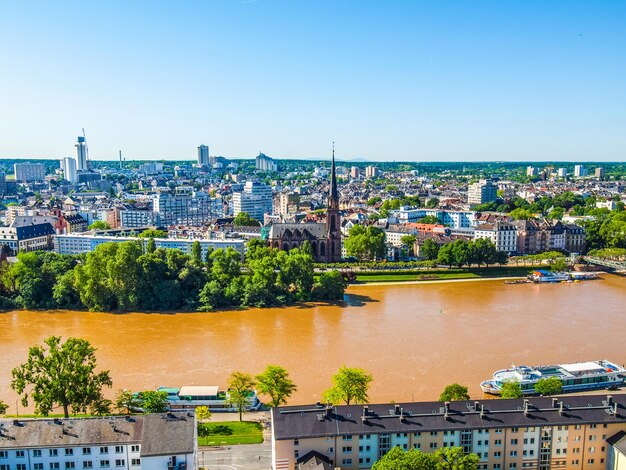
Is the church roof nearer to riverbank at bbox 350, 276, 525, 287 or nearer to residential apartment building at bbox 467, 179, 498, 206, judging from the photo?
riverbank at bbox 350, 276, 525, 287

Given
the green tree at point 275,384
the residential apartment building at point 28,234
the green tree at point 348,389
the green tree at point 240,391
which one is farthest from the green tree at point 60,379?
the residential apartment building at point 28,234

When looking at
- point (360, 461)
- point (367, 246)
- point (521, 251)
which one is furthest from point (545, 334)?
point (521, 251)

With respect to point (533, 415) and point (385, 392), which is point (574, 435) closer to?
point (533, 415)

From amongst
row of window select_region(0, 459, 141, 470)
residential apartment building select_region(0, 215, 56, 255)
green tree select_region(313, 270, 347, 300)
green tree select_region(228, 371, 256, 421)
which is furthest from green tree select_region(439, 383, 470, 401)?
residential apartment building select_region(0, 215, 56, 255)

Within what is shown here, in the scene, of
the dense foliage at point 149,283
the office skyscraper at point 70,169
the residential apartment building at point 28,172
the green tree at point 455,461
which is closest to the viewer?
the green tree at point 455,461

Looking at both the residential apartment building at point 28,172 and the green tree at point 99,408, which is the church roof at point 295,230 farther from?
the residential apartment building at point 28,172

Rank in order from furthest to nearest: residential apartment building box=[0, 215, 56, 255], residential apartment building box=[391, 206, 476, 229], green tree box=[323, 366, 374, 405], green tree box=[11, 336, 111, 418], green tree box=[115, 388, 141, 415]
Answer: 1. residential apartment building box=[391, 206, 476, 229]
2. residential apartment building box=[0, 215, 56, 255]
3. green tree box=[115, 388, 141, 415]
4. green tree box=[323, 366, 374, 405]
5. green tree box=[11, 336, 111, 418]

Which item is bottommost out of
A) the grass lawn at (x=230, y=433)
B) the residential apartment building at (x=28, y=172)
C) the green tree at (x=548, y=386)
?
the grass lawn at (x=230, y=433)
